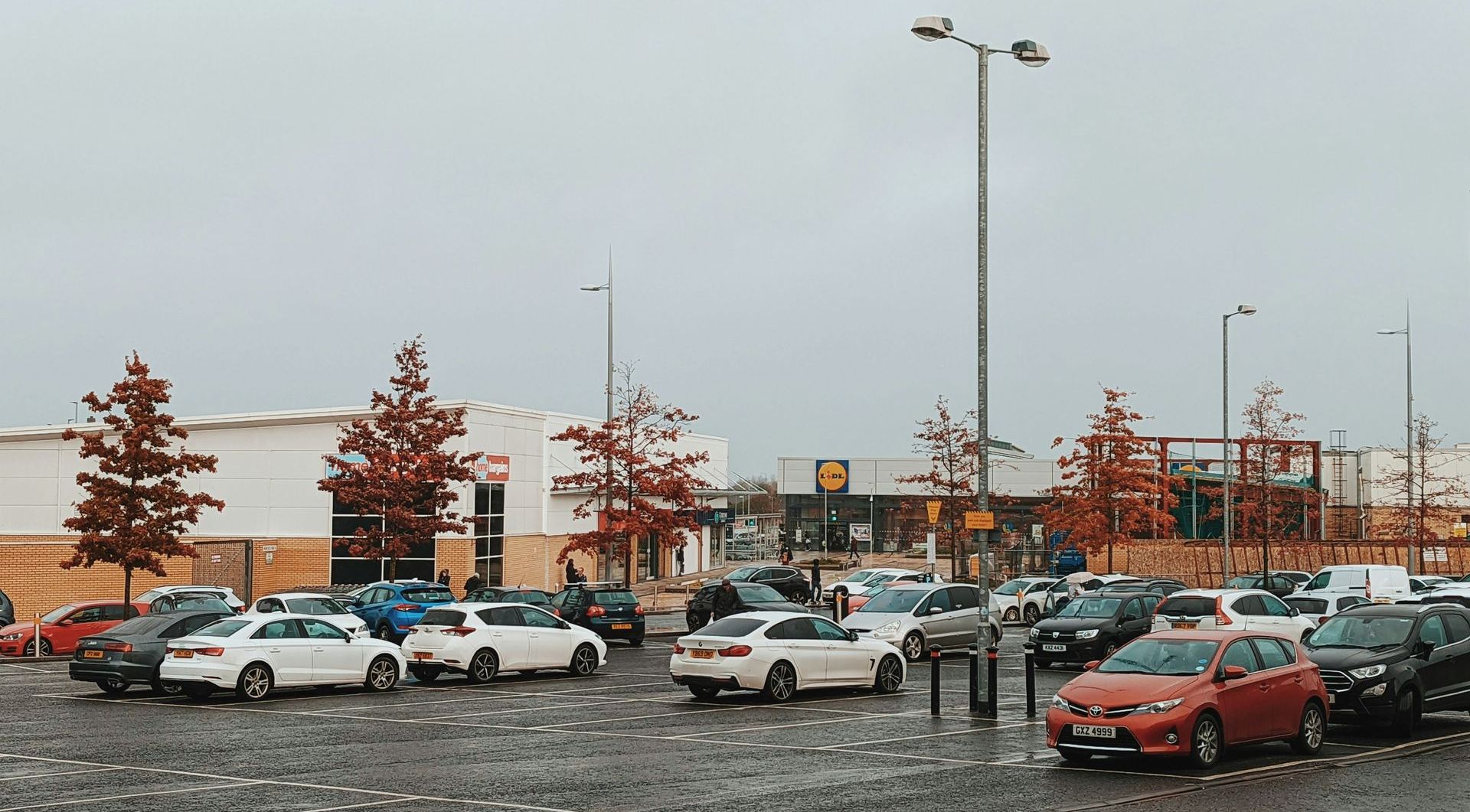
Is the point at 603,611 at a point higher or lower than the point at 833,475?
lower

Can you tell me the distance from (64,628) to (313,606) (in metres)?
8.18

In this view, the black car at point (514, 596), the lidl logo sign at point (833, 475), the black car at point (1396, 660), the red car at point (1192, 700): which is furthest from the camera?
the lidl logo sign at point (833, 475)

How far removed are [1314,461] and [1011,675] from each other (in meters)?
55.5

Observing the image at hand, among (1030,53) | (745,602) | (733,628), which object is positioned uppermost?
(1030,53)

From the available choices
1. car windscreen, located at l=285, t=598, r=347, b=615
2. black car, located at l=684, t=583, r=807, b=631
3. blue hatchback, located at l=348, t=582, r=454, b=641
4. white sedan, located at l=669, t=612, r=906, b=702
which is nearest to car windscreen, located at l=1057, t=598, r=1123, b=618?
black car, located at l=684, t=583, r=807, b=631

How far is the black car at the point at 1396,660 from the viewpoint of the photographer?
725 inches

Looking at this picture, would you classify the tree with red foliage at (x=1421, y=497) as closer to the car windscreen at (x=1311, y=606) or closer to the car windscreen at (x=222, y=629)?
the car windscreen at (x=1311, y=606)

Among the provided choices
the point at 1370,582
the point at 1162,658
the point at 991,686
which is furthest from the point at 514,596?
the point at 1162,658

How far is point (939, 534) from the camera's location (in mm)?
71125

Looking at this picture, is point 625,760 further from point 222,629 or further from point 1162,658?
point 222,629

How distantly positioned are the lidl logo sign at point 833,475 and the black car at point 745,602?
43.1m

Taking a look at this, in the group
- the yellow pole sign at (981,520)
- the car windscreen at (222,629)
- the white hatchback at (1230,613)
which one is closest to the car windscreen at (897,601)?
the white hatchback at (1230,613)

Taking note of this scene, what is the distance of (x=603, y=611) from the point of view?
119ft

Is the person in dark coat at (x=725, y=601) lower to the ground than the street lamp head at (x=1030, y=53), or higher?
lower
